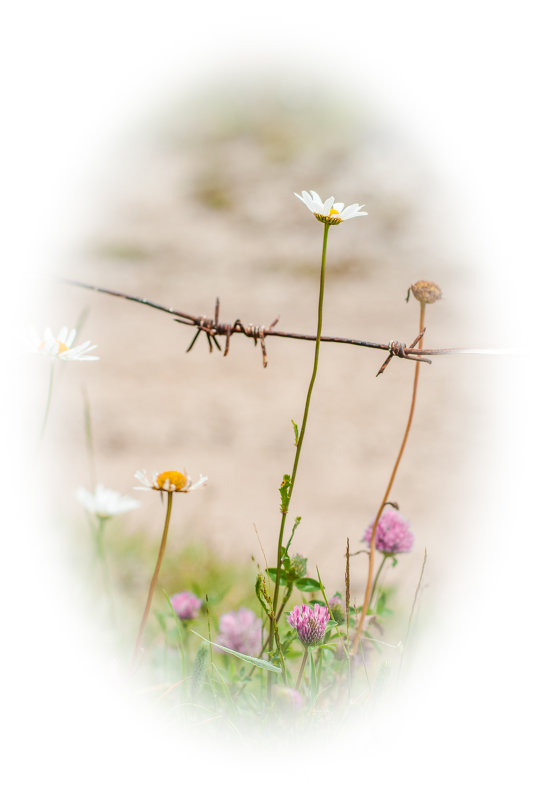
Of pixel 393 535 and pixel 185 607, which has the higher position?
pixel 393 535

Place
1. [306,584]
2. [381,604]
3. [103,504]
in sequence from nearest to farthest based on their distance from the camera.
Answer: [306,584]
[381,604]
[103,504]

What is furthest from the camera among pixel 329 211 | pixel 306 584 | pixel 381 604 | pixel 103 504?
pixel 103 504

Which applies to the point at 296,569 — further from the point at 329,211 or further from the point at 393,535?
the point at 329,211

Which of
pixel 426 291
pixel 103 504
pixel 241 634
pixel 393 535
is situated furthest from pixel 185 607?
pixel 426 291

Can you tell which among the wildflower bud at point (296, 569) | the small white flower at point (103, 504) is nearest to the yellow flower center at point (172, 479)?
the wildflower bud at point (296, 569)

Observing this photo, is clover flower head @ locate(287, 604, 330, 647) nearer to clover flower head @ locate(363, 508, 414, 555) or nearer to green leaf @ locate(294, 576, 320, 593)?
green leaf @ locate(294, 576, 320, 593)

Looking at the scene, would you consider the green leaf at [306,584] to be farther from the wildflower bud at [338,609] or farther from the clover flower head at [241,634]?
the clover flower head at [241,634]
